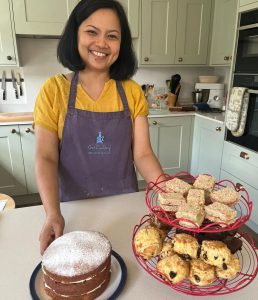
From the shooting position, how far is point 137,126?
1.12 meters

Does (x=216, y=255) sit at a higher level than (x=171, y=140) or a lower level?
higher

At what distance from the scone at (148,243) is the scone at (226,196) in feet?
0.49

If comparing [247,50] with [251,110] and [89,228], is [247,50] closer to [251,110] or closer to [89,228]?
[251,110]

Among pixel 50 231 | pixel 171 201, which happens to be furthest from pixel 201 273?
pixel 50 231

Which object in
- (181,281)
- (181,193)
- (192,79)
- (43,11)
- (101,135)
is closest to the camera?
(181,281)

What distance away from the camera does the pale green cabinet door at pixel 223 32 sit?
2.44 meters

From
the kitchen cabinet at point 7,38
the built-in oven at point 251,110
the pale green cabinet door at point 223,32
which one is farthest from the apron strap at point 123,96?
the pale green cabinet door at point 223,32

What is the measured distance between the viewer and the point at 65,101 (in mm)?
1046

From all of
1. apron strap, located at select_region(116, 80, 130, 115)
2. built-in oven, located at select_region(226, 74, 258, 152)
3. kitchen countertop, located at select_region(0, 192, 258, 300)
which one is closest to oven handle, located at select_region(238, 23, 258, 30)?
built-in oven, located at select_region(226, 74, 258, 152)

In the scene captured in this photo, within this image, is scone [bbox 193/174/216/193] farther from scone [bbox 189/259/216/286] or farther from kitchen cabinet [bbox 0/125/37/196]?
kitchen cabinet [bbox 0/125/37/196]

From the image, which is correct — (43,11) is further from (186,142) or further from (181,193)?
(181,193)

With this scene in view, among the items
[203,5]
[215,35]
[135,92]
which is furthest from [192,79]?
[135,92]

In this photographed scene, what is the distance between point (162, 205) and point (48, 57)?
2.46m

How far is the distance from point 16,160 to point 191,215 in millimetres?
2150
